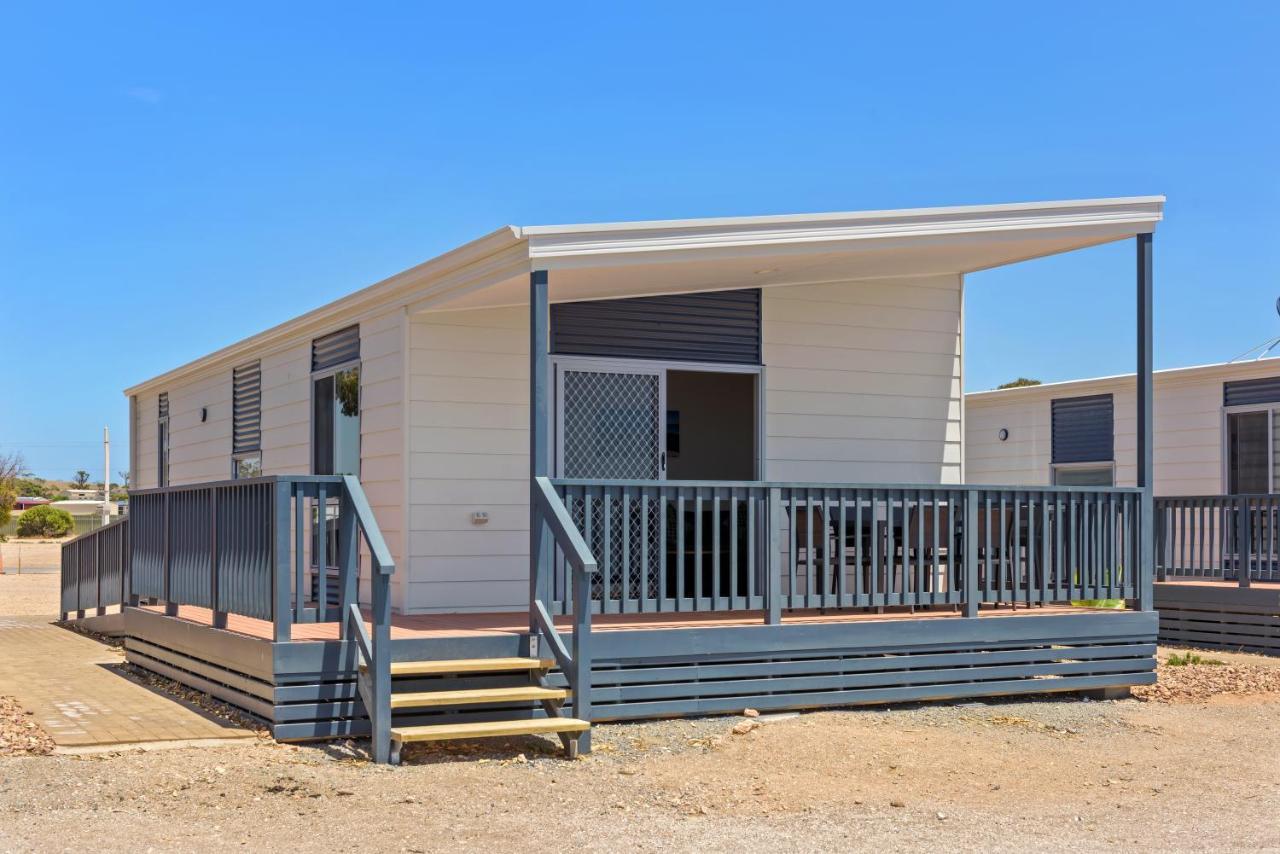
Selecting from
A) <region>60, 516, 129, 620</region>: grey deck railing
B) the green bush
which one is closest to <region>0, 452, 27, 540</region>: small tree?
the green bush

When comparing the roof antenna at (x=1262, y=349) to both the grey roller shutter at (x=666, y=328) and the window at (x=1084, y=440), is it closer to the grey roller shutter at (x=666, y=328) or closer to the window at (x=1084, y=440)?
the window at (x=1084, y=440)

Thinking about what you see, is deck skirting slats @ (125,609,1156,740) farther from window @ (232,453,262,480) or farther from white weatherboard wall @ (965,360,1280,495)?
white weatherboard wall @ (965,360,1280,495)

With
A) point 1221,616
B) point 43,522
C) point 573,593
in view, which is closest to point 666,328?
point 573,593

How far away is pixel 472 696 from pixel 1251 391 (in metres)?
10.4

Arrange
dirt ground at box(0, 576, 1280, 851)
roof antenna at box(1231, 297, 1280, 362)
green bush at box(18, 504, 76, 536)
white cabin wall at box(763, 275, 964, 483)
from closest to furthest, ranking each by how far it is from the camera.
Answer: dirt ground at box(0, 576, 1280, 851)
white cabin wall at box(763, 275, 964, 483)
roof antenna at box(1231, 297, 1280, 362)
green bush at box(18, 504, 76, 536)

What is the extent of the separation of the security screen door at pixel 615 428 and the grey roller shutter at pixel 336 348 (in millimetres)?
1600

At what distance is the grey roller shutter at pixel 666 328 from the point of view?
8953mm

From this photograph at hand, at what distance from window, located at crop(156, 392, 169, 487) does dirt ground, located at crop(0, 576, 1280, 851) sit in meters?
9.08

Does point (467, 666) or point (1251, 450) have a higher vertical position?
point (1251, 450)

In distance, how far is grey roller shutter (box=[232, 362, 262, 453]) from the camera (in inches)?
451

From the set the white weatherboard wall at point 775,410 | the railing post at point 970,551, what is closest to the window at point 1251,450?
the white weatherboard wall at point 775,410

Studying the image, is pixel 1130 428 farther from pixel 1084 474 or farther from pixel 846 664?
pixel 846 664

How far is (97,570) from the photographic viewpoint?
11406 mm

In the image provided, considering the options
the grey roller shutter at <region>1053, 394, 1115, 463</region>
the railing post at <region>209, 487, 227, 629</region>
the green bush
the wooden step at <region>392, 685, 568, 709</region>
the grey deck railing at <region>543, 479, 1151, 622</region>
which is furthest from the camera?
the green bush
